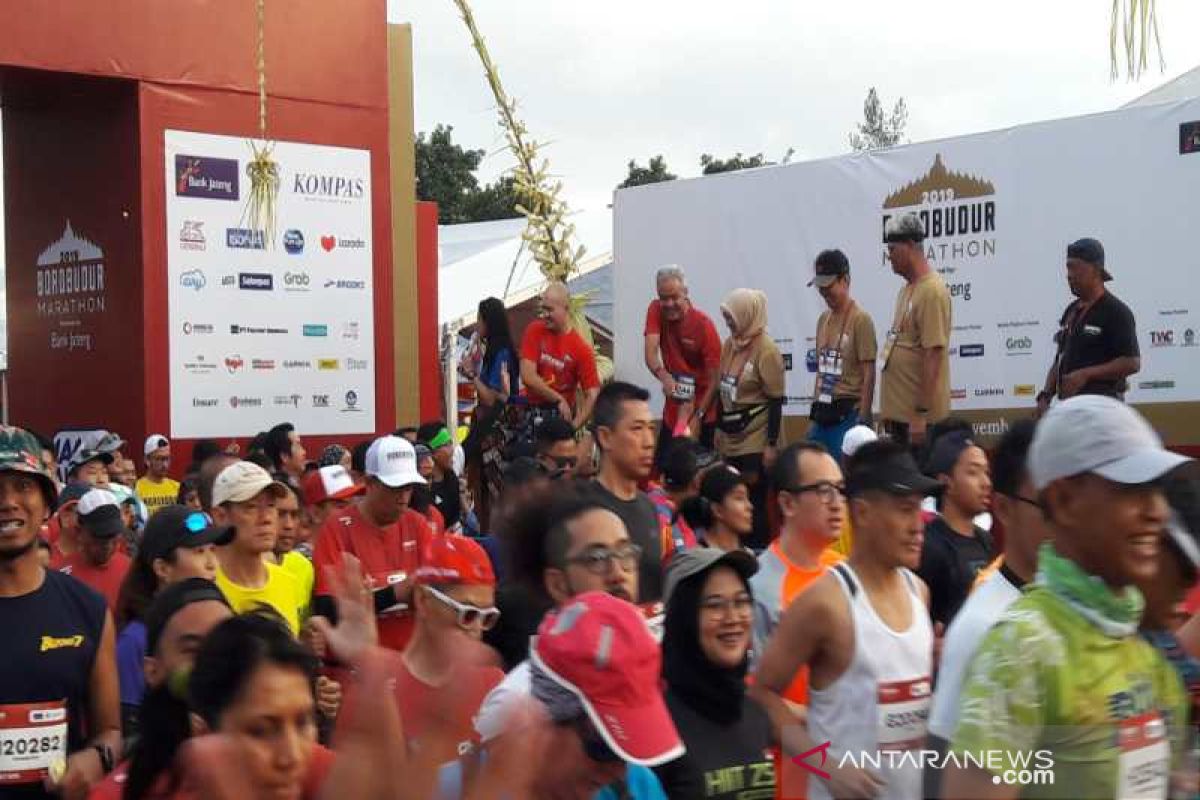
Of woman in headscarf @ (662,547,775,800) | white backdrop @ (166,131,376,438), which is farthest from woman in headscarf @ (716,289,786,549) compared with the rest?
woman in headscarf @ (662,547,775,800)

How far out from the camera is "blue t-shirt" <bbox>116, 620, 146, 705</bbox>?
5859mm

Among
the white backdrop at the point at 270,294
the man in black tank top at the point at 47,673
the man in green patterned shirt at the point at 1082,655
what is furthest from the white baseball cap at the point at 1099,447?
the white backdrop at the point at 270,294

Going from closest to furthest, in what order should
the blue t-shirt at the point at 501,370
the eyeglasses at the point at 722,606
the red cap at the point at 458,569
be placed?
the eyeglasses at the point at 722,606
the red cap at the point at 458,569
the blue t-shirt at the point at 501,370

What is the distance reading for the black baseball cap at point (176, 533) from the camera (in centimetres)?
643

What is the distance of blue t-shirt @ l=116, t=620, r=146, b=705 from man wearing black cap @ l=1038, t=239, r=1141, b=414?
6113 mm

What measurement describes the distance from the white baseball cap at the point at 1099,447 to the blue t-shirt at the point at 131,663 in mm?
3455

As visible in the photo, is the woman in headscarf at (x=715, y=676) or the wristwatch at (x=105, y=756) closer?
the woman in headscarf at (x=715, y=676)

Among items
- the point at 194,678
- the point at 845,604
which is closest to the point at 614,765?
the point at 194,678

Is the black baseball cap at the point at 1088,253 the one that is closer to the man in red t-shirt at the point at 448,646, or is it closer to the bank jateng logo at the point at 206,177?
the man in red t-shirt at the point at 448,646

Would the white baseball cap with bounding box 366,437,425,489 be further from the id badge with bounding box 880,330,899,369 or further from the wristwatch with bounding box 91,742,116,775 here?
the id badge with bounding box 880,330,899,369

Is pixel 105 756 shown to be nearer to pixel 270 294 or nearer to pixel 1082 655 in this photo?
pixel 1082 655

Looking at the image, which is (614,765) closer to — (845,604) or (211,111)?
(845,604)

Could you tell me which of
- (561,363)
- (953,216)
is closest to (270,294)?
(561,363)

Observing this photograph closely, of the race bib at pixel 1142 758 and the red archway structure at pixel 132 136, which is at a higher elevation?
the red archway structure at pixel 132 136
